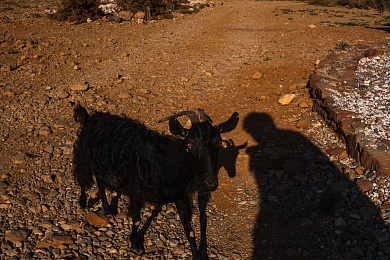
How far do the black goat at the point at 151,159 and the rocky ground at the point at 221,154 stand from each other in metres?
0.80

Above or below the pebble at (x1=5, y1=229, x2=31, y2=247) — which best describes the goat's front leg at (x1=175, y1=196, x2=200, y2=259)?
above

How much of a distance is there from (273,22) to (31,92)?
17129 millimetres

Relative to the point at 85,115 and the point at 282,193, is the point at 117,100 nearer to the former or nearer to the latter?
the point at 85,115

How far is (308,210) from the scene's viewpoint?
6258mm

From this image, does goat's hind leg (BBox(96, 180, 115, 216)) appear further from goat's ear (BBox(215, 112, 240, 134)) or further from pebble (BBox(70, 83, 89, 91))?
pebble (BBox(70, 83, 89, 91))

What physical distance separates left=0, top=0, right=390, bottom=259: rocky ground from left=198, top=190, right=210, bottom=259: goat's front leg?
3.7 inches

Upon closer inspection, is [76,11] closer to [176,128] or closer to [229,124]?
[176,128]

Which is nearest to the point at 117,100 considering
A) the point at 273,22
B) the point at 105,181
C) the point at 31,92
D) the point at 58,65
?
the point at 31,92

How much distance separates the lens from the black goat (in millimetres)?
4410

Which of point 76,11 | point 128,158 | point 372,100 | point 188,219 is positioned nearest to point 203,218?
point 188,219

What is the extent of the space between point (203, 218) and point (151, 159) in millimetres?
1806

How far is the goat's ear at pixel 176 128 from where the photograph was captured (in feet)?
15.2

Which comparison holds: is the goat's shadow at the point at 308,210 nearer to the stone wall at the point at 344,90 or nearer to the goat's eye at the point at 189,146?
the stone wall at the point at 344,90

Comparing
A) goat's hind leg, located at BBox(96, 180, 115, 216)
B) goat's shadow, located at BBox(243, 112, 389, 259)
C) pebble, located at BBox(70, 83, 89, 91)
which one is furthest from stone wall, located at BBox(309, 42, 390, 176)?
pebble, located at BBox(70, 83, 89, 91)
